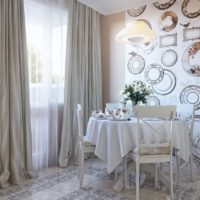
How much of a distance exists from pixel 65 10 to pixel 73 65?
867mm

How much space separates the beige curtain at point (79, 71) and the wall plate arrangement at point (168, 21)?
1191 mm

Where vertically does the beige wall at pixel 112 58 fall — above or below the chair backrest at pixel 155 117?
above

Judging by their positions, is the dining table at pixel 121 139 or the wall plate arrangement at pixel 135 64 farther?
the wall plate arrangement at pixel 135 64

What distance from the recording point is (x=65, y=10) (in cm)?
376

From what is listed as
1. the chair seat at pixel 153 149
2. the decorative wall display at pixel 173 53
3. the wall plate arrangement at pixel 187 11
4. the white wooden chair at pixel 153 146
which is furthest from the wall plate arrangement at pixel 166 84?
the chair seat at pixel 153 149

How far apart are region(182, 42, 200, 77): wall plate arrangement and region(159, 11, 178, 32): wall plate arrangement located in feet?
→ 1.51

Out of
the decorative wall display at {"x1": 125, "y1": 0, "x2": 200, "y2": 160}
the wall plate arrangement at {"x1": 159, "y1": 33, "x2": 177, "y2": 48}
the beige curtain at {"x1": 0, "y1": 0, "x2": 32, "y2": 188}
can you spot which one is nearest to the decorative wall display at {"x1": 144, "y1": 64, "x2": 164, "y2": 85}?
the decorative wall display at {"x1": 125, "y1": 0, "x2": 200, "y2": 160}

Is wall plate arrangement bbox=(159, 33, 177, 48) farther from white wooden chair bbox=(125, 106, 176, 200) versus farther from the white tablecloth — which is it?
white wooden chair bbox=(125, 106, 176, 200)

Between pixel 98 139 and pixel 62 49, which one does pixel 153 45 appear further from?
pixel 98 139

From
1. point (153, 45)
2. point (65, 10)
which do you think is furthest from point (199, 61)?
point (65, 10)

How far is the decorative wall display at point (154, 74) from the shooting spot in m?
3.92

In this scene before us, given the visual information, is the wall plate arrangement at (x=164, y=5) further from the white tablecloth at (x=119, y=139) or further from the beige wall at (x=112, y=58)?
the white tablecloth at (x=119, y=139)

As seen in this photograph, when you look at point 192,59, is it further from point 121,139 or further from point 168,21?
point 121,139

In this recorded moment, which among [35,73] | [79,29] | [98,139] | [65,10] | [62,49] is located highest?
[65,10]
